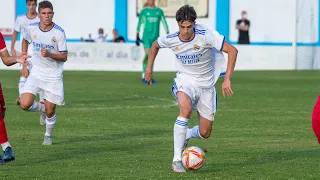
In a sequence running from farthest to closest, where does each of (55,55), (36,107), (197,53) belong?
(36,107), (55,55), (197,53)

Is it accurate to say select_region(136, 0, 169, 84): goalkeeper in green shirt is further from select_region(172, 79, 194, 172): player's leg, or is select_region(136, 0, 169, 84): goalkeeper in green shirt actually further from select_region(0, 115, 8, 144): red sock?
select_region(0, 115, 8, 144): red sock

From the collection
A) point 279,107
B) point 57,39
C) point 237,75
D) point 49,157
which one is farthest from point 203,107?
point 237,75

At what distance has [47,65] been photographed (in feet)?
49.4

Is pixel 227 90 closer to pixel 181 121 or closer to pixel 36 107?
pixel 181 121

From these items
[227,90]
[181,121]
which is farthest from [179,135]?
[227,90]

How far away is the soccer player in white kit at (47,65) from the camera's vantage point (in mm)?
14586

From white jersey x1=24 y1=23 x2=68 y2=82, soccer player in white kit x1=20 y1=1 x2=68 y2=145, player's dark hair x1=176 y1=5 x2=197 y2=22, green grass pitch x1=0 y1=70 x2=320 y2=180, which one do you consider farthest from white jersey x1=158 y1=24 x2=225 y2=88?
white jersey x1=24 y1=23 x2=68 y2=82

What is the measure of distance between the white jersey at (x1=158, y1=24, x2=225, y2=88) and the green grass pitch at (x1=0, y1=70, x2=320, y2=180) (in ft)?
3.49

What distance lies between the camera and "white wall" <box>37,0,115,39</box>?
164ft

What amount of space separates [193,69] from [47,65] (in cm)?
342

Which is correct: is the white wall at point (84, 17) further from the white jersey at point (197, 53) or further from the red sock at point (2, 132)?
the red sock at point (2, 132)

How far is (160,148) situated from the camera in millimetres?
13773

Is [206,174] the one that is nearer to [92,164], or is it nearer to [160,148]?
[92,164]

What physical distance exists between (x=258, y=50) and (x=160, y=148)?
2419cm
